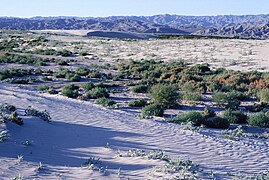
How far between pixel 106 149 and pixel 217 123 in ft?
19.4

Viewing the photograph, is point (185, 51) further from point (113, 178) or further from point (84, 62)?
point (113, 178)

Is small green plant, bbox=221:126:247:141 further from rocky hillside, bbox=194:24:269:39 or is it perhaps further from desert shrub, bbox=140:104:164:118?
rocky hillside, bbox=194:24:269:39

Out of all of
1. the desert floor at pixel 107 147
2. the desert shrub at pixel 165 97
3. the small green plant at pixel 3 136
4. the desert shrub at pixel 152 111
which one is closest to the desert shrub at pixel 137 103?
the desert shrub at pixel 165 97

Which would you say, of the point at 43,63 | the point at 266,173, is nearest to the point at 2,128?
the point at 266,173

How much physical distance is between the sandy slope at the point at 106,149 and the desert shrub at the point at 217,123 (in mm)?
1632

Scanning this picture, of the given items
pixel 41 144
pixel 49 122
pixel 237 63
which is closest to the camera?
pixel 41 144

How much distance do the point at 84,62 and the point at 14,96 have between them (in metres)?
23.9

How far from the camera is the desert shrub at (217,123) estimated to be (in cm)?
1672

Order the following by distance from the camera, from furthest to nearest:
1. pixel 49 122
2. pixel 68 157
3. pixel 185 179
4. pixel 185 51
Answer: pixel 185 51
pixel 49 122
pixel 68 157
pixel 185 179

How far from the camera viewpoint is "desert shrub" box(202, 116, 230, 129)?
54.9ft

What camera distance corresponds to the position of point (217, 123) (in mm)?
16719

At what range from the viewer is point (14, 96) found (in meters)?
20.3

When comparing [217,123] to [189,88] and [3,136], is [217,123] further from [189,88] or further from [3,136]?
[189,88]

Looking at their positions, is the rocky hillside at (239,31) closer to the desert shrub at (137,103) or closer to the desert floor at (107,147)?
the desert shrub at (137,103)
